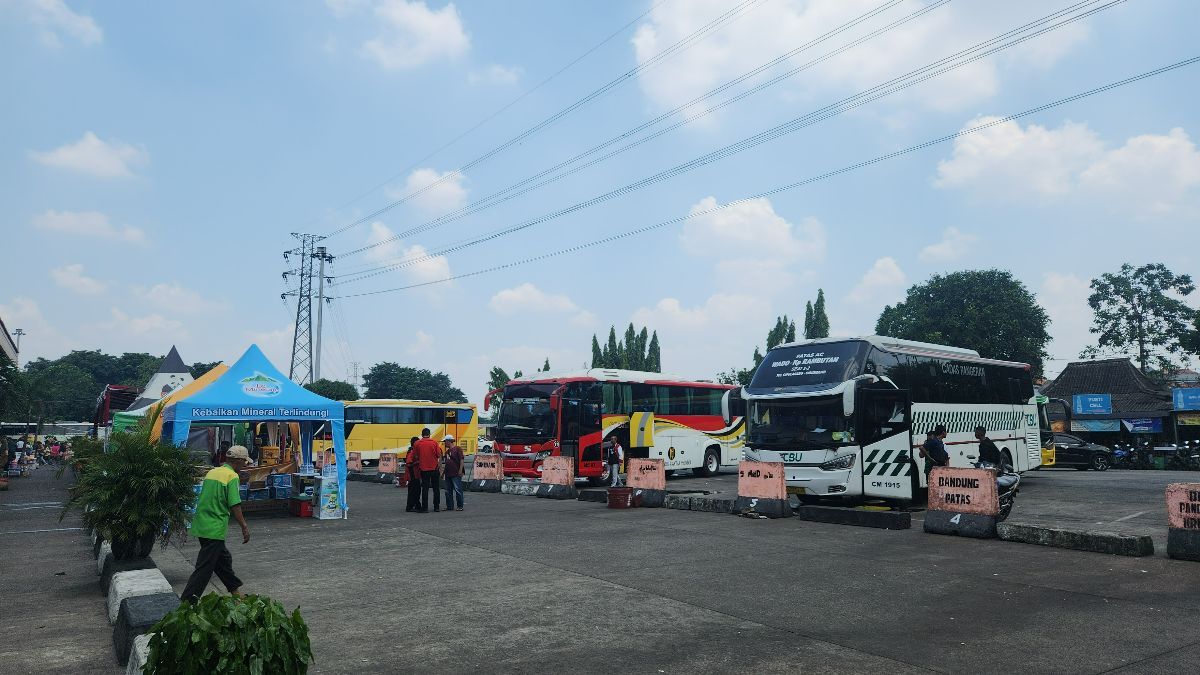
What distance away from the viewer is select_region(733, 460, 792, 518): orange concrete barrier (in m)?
14.8

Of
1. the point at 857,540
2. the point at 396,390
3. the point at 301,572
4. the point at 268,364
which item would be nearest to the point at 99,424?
the point at 268,364

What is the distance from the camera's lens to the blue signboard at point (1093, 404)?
41188mm

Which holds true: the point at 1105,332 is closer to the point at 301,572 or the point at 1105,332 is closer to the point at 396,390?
the point at 301,572

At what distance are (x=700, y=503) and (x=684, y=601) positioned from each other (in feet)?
27.4

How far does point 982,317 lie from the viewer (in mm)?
56969

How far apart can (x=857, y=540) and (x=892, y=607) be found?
453 cm

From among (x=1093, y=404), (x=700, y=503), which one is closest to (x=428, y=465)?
(x=700, y=503)

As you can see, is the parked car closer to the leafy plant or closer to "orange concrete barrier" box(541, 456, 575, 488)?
"orange concrete barrier" box(541, 456, 575, 488)

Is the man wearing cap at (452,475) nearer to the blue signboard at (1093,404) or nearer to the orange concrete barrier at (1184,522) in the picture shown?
the orange concrete barrier at (1184,522)

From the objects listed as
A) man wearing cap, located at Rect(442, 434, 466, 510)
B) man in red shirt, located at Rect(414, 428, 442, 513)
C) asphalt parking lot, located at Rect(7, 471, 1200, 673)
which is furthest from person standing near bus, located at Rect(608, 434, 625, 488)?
asphalt parking lot, located at Rect(7, 471, 1200, 673)

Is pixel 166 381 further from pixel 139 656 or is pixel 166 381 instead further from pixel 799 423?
pixel 139 656

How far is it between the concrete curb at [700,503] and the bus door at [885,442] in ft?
9.09

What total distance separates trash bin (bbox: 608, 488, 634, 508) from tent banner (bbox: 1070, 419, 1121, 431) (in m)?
35.6

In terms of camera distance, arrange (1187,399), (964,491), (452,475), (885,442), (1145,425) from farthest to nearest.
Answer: (1145,425)
(1187,399)
(452,475)
(885,442)
(964,491)
